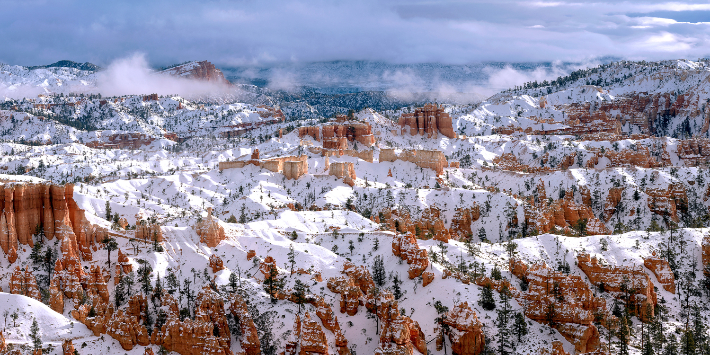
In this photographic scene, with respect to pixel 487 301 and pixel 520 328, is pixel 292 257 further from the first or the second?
pixel 520 328

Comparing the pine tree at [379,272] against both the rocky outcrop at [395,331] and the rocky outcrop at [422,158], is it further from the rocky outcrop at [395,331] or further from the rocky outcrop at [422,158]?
the rocky outcrop at [422,158]

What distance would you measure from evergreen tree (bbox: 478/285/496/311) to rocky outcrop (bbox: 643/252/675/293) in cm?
2675

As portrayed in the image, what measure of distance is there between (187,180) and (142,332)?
101m

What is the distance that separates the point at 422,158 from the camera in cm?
17288

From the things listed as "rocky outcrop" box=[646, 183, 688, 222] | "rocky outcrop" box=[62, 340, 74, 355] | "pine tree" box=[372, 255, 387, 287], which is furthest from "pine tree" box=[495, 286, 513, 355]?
"rocky outcrop" box=[646, 183, 688, 222]

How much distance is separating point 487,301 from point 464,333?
7.37 meters

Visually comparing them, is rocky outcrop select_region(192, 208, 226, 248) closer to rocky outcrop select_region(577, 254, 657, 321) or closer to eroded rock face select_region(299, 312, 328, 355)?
eroded rock face select_region(299, 312, 328, 355)

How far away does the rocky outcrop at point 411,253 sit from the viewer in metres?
78.2

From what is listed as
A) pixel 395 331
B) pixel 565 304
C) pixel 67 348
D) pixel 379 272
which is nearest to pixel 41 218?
pixel 67 348

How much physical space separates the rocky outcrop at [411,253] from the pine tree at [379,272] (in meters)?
2.62

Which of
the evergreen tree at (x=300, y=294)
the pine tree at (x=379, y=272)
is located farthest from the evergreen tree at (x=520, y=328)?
the evergreen tree at (x=300, y=294)

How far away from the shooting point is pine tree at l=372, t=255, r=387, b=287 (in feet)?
265

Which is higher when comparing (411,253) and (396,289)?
(411,253)

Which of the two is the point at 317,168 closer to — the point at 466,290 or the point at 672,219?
the point at 672,219
